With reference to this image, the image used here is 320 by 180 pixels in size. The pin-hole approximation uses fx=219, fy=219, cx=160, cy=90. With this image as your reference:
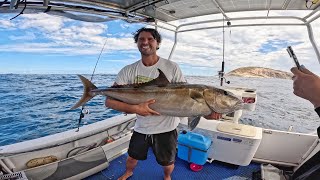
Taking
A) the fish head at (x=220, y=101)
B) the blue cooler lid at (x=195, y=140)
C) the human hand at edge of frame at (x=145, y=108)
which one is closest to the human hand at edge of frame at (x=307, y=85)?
the fish head at (x=220, y=101)

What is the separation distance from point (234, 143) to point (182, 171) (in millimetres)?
902

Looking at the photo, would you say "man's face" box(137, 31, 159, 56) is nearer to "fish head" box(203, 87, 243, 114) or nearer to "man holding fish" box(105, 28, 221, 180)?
"man holding fish" box(105, 28, 221, 180)

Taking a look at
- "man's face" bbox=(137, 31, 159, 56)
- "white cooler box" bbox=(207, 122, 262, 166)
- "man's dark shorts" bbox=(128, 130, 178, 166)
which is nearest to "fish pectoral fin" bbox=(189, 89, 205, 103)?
"man's face" bbox=(137, 31, 159, 56)

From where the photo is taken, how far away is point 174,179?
10.5 ft

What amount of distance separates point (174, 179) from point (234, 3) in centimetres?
265

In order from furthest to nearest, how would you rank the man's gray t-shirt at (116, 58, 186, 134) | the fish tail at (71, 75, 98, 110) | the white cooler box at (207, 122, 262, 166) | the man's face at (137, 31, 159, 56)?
the white cooler box at (207, 122, 262, 166) → the man's gray t-shirt at (116, 58, 186, 134) → the man's face at (137, 31, 159, 56) → the fish tail at (71, 75, 98, 110)

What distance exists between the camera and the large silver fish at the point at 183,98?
1.75 metres

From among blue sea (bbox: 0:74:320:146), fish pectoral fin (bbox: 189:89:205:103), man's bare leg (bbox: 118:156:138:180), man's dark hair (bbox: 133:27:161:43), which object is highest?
man's dark hair (bbox: 133:27:161:43)

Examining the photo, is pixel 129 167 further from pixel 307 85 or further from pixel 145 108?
pixel 307 85

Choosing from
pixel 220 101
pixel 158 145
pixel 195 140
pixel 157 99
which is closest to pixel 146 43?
pixel 157 99

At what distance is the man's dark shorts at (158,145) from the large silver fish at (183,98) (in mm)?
625

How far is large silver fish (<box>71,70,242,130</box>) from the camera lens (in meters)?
1.75

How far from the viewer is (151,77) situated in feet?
7.68

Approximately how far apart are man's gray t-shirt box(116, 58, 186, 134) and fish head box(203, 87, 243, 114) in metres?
0.63
